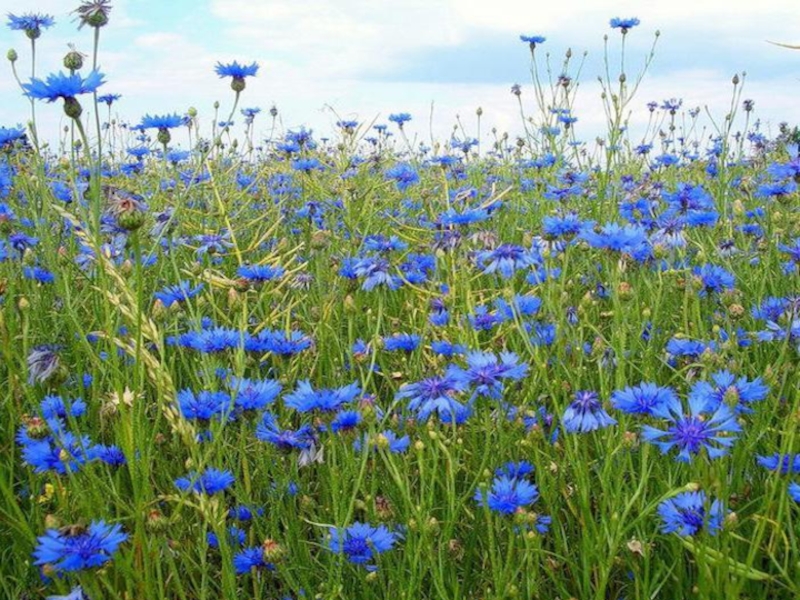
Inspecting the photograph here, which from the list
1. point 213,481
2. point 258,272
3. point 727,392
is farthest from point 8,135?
point 727,392

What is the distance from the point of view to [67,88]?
4.52 ft

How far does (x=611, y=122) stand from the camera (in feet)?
11.1

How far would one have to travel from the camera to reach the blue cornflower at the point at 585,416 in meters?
1.36

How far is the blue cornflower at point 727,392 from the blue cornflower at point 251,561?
2.37ft

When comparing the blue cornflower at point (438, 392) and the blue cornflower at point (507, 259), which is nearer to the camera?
the blue cornflower at point (438, 392)

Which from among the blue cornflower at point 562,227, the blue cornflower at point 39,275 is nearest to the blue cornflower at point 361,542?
the blue cornflower at point 562,227

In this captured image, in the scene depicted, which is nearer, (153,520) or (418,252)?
(153,520)

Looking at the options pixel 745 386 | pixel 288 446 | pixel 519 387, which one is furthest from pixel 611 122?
pixel 288 446

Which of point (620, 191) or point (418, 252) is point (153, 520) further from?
point (620, 191)

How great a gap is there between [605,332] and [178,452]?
1.32 meters

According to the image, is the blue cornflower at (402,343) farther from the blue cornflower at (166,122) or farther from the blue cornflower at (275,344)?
the blue cornflower at (166,122)

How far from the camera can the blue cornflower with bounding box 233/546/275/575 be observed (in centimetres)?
142

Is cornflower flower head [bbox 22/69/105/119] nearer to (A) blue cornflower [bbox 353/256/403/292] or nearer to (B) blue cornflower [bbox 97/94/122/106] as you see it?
(A) blue cornflower [bbox 353/256/403/292]

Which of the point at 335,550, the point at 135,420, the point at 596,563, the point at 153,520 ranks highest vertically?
the point at 135,420
